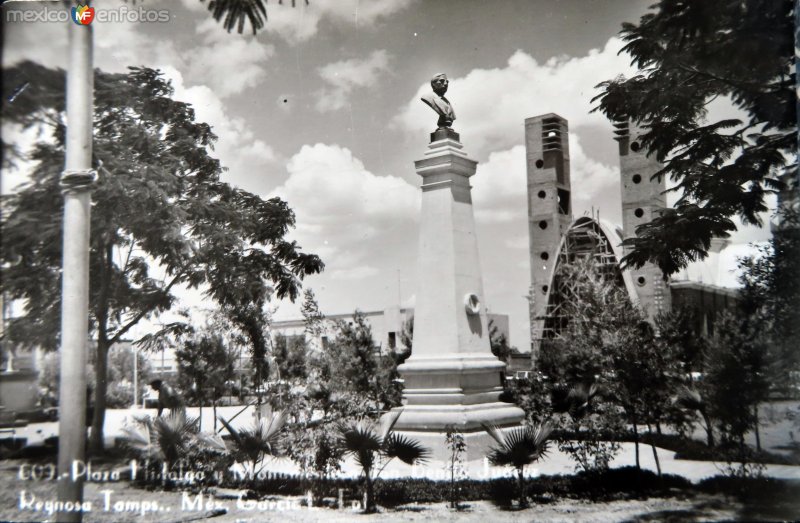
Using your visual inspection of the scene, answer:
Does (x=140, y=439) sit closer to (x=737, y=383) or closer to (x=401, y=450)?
(x=401, y=450)

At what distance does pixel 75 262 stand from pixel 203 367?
162 inches

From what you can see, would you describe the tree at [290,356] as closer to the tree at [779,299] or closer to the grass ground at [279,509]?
the grass ground at [279,509]

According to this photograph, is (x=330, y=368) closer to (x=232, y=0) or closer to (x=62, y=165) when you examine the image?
(x=62, y=165)

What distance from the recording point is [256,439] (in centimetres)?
665

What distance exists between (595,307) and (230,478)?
10697mm

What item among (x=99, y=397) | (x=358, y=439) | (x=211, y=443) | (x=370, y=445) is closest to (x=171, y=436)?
(x=211, y=443)

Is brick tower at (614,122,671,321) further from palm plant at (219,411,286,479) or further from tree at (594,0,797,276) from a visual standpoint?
palm plant at (219,411,286,479)

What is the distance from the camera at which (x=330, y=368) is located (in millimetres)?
11789

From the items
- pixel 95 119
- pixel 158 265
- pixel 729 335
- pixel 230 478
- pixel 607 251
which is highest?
pixel 607 251

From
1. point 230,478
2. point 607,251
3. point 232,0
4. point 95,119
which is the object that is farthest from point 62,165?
point 607,251

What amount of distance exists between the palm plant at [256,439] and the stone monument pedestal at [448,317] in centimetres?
214

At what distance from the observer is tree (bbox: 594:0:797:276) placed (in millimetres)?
5719

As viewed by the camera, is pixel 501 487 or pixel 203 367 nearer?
pixel 501 487

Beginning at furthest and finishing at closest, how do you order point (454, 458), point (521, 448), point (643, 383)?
1. point (643, 383)
2. point (454, 458)
3. point (521, 448)
